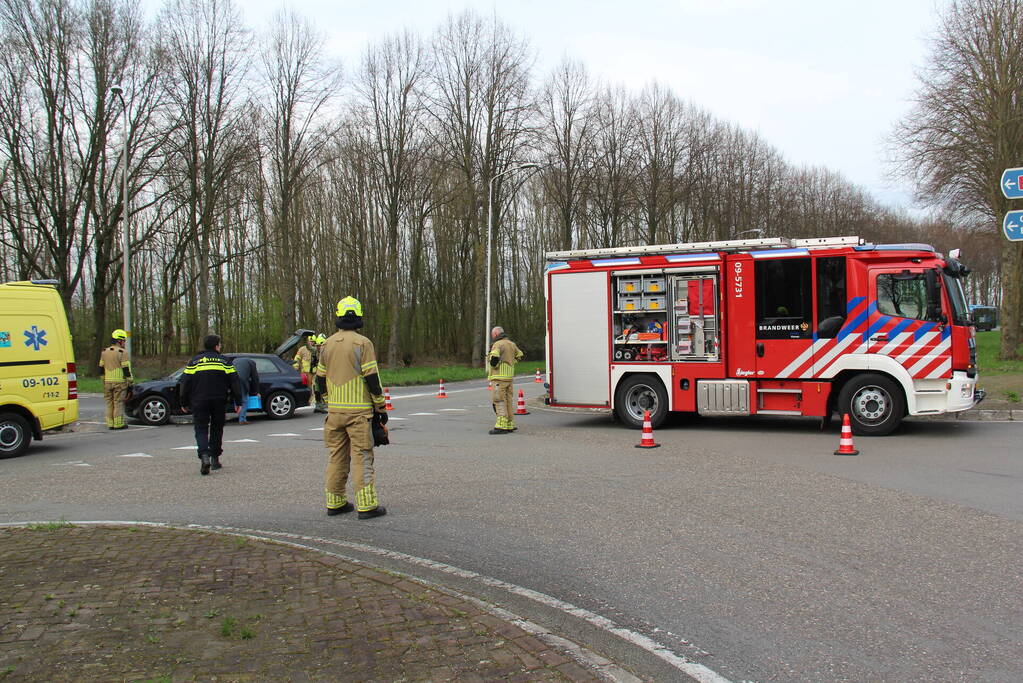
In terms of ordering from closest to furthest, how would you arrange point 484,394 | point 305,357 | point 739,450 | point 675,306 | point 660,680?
point 660,680
point 739,450
point 675,306
point 305,357
point 484,394

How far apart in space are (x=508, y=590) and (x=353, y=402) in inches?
102

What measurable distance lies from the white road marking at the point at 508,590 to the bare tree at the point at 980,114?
27.7 meters

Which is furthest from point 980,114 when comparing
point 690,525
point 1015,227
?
point 690,525

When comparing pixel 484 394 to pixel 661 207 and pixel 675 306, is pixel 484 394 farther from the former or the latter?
pixel 661 207

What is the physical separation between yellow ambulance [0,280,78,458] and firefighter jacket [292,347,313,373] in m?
6.43

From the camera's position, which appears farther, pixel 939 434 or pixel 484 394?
pixel 484 394

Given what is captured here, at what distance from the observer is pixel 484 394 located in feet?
77.6

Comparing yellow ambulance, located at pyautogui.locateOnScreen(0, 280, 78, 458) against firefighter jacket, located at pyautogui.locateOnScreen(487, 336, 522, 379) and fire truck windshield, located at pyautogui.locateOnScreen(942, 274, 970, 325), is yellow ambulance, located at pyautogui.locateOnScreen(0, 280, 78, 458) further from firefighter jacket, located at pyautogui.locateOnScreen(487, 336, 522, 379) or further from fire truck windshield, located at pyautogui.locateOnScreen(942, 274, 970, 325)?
fire truck windshield, located at pyautogui.locateOnScreen(942, 274, 970, 325)

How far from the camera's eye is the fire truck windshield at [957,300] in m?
11.8

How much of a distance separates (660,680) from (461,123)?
35720 mm

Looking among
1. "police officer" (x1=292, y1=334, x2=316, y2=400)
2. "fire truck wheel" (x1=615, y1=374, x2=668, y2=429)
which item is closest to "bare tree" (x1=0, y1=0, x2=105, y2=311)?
"police officer" (x1=292, y1=334, x2=316, y2=400)

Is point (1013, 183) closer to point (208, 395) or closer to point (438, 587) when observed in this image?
point (438, 587)

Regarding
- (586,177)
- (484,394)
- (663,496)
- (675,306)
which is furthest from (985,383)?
(586,177)

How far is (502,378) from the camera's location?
1342cm
